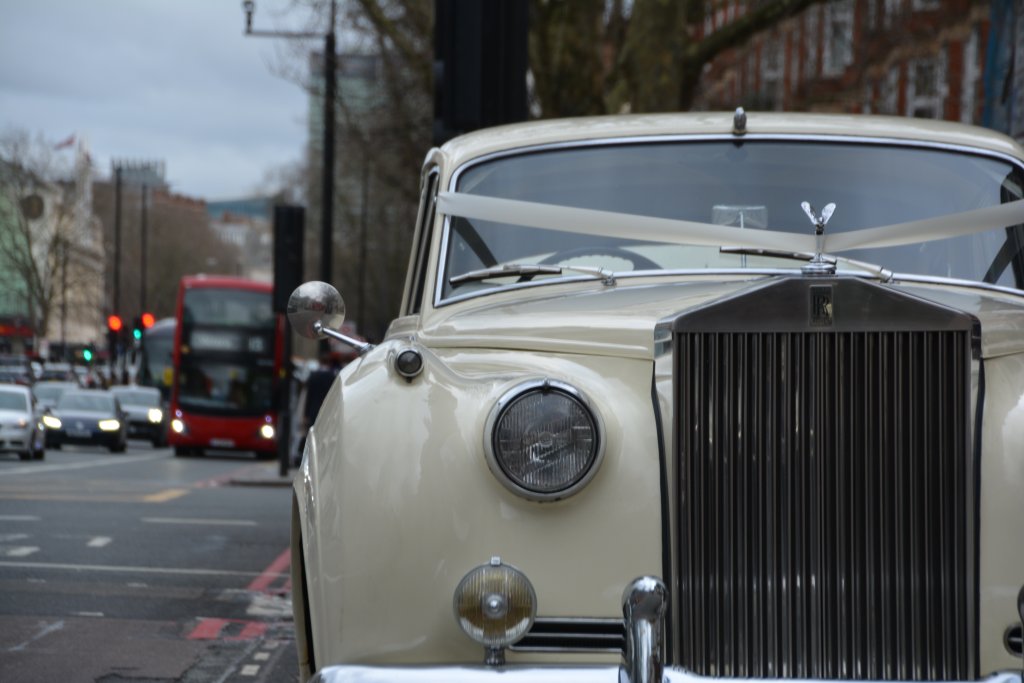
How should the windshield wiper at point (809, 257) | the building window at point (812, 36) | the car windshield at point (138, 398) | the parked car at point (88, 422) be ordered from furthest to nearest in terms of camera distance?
the car windshield at point (138, 398)
the building window at point (812, 36)
the parked car at point (88, 422)
the windshield wiper at point (809, 257)

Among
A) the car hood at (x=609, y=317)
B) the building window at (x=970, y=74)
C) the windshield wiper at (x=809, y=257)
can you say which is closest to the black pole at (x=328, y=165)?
the building window at (x=970, y=74)

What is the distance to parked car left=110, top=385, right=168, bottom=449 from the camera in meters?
42.6

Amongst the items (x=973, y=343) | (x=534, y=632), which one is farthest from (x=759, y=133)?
(x=534, y=632)

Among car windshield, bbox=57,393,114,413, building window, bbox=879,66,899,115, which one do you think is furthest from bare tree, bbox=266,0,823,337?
car windshield, bbox=57,393,114,413

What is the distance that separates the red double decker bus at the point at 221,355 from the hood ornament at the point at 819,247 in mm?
29466

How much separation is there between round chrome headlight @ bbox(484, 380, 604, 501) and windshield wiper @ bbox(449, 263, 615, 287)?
1067mm

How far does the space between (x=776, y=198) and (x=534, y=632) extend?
1.84 m

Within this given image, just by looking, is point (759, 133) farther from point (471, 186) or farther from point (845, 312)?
point (845, 312)

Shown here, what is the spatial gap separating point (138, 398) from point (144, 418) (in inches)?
36.7

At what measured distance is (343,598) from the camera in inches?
136

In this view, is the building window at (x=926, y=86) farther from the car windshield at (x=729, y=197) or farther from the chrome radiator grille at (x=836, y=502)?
the chrome radiator grille at (x=836, y=502)

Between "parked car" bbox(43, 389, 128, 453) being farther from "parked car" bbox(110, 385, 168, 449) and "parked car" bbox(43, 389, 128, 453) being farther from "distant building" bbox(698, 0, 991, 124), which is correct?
"distant building" bbox(698, 0, 991, 124)

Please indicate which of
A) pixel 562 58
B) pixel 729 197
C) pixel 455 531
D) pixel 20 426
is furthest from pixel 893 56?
pixel 455 531

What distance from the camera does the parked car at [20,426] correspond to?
81.9 ft
